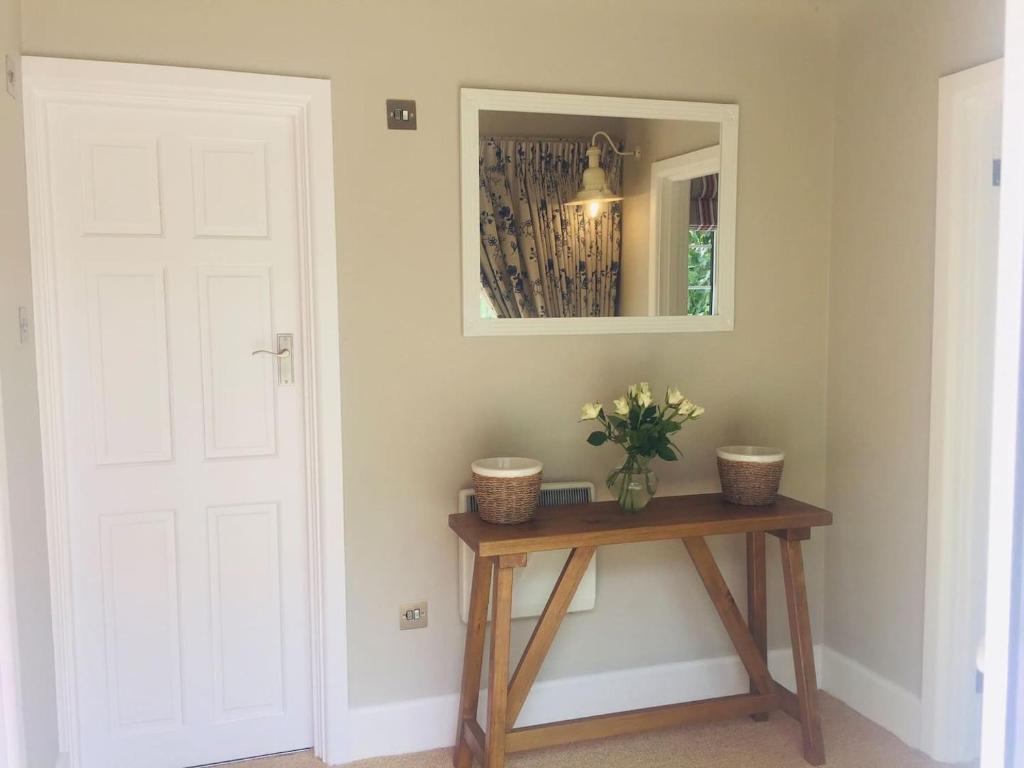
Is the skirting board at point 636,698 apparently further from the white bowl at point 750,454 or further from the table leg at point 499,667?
the white bowl at point 750,454

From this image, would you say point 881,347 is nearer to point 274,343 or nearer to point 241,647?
point 274,343

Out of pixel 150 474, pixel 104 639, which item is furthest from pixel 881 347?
pixel 104 639

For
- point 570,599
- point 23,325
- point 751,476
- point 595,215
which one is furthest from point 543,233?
point 23,325

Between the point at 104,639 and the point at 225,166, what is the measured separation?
57.8 inches

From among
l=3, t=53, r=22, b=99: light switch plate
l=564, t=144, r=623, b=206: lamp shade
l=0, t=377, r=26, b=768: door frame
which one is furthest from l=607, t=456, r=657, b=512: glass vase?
l=3, t=53, r=22, b=99: light switch plate

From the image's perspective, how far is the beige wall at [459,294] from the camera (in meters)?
2.49

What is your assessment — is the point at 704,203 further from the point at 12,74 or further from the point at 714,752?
the point at 12,74

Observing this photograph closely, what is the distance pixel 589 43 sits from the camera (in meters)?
2.72

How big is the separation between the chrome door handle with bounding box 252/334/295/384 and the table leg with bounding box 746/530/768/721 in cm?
165

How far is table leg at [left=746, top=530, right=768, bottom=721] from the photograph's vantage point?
9.44 feet

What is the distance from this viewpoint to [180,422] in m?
2.53

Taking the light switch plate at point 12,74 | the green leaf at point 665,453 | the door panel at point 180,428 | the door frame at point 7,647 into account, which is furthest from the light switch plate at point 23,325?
the green leaf at point 665,453

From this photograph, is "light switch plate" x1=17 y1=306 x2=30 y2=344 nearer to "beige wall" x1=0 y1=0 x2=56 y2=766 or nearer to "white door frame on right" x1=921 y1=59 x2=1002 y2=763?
"beige wall" x1=0 y1=0 x2=56 y2=766

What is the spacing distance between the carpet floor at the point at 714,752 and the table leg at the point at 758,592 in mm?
156
